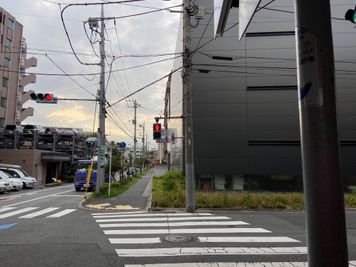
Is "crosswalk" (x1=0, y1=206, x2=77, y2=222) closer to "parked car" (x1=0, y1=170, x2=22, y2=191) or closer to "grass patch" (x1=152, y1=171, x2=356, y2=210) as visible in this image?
"grass patch" (x1=152, y1=171, x2=356, y2=210)

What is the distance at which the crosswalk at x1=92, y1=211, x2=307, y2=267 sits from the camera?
7.27 metres

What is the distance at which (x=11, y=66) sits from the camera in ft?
176

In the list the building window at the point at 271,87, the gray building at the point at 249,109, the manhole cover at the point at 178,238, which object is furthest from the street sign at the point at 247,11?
the building window at the point at 271,87

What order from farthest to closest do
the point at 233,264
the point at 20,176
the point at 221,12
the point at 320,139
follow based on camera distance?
the point at 20,176 < the point at 233,264 < the point at 221,12 < the point at 320,139

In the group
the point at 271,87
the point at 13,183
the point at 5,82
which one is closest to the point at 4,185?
the point at 13,183

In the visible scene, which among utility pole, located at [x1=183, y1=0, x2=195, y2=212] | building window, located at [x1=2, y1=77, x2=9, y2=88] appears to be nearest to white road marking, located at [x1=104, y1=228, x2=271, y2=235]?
utility pole, located at [x1=183, y1=0, x2=195, y2=212]

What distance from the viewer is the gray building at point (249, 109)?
27750 millimetres

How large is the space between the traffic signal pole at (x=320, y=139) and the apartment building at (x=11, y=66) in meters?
52.1

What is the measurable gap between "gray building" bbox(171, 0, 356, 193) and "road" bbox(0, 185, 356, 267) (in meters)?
14.4

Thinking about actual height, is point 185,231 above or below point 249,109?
below

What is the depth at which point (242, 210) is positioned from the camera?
15836 mm

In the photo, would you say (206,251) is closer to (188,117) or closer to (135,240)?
(135,240)

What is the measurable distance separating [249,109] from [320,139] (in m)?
26.0

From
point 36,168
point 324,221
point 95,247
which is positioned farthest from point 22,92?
point 324,221
